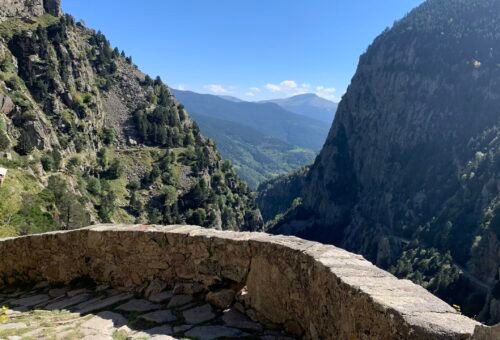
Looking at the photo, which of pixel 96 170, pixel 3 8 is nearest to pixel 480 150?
pixel 96 170

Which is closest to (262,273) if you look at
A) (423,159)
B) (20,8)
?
(20,8)

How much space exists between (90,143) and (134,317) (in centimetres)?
8383

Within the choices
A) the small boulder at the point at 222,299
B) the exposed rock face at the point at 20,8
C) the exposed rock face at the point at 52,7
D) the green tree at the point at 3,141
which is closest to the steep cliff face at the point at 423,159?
the green tree at the point at 3,141

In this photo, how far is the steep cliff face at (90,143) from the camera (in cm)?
5591

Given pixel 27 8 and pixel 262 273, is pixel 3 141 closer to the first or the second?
pixel 27 8

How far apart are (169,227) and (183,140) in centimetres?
9974

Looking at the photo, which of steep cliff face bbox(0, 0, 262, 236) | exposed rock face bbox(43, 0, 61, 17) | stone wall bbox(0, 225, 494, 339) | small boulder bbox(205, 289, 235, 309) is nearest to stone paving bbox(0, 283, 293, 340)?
small boulder bbox(205, 289, 235, 309)

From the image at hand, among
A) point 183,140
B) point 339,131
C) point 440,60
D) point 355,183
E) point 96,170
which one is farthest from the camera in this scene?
point 339,131

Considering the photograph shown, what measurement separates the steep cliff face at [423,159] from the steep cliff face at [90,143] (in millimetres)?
41188

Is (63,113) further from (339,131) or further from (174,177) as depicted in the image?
(339,131)

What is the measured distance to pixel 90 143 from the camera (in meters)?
84.7

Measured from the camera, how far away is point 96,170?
263ft

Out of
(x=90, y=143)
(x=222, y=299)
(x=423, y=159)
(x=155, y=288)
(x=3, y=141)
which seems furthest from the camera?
(x=423, y=159)

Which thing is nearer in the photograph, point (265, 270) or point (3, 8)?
point (265, 270)
